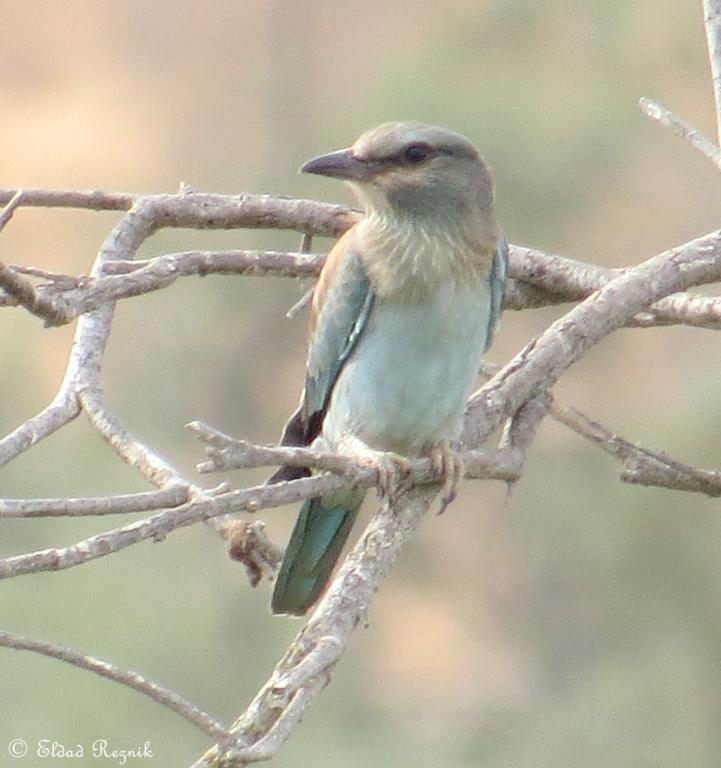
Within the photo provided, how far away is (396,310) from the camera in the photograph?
2.47 m

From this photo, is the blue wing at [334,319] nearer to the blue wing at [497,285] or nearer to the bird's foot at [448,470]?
the blue wing at [497,285]

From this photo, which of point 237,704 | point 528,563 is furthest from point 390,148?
point 528,563

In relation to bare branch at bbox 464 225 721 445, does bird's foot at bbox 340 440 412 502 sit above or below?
below

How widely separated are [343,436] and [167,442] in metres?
3.01

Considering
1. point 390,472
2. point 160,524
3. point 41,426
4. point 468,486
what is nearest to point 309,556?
point 390,472

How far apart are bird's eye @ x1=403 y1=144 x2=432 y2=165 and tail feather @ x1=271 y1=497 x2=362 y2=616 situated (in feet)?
1.86

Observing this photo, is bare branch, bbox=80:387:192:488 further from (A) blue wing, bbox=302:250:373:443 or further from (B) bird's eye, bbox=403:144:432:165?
(B) bird's eye, bbox=403:144:432:165

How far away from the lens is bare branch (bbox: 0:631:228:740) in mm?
1405

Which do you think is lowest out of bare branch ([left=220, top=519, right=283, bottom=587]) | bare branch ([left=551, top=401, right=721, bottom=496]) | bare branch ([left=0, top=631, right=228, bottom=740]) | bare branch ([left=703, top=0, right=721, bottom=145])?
bare branch ([left=220, top=519, right=283, bottom=587])

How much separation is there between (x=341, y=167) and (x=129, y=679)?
114 cm

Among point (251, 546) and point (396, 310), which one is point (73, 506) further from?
point (396, 310)

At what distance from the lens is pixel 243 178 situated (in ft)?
20.9

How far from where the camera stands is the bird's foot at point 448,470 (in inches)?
80.2

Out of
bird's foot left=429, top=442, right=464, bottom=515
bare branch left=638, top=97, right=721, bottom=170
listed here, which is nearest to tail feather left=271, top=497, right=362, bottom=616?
bird's foot left=429, top=442, right=464, bottom=515
